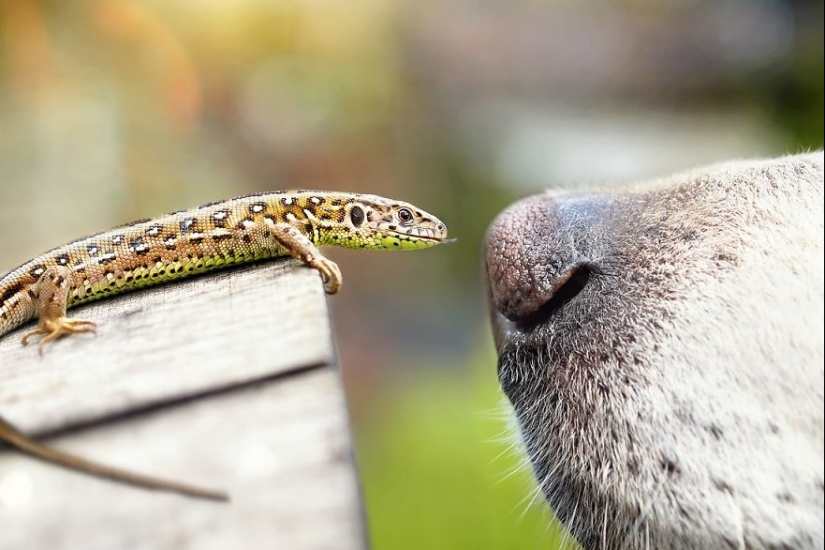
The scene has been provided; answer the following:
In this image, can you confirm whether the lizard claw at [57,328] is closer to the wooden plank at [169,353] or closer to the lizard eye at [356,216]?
the wooden plank at [169,353]

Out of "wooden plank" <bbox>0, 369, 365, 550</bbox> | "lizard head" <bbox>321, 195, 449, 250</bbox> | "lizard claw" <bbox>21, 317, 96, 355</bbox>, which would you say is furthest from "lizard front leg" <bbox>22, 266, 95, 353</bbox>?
"lizard head" <bbox>321, 195, 449, 250</bbox>

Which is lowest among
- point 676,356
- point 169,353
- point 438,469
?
point 438,469

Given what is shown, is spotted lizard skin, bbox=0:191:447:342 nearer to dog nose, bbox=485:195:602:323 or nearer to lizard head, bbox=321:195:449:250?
lizard head, bbox=321:195:449:250

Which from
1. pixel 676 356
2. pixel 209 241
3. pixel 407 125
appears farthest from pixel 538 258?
pixel 407 125

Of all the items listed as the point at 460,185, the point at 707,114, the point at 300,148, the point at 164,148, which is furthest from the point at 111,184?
the point at 707,114

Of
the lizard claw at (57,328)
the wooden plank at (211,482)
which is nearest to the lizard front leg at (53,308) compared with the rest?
the lizard claw at (57,328)

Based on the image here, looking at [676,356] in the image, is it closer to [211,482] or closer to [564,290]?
[564,290]
